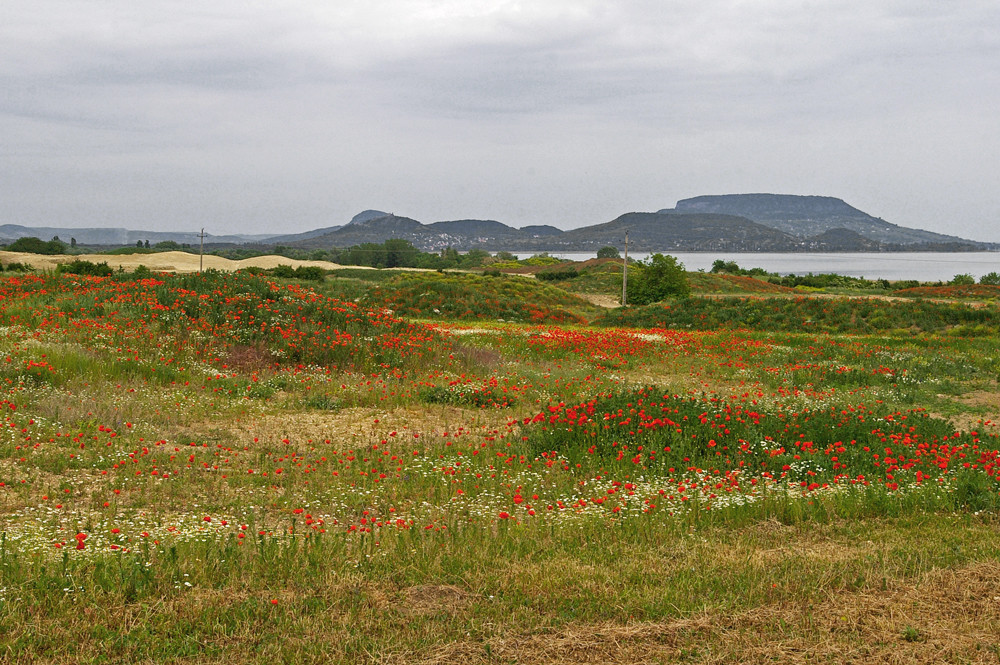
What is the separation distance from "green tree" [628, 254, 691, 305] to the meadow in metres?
37.5

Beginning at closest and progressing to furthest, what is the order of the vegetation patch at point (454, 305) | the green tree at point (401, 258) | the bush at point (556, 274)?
the vegetation patch at point (454, 305) → the bush at point (556, 274) → the green tree at point (401, 258)

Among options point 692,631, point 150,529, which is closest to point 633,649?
point 692,631

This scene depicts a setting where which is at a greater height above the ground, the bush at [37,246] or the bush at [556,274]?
the bush at [37,246]

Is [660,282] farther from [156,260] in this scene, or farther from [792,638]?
[792,638]

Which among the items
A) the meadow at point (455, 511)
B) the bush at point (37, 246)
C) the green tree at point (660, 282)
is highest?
the bush at point (37, 246)

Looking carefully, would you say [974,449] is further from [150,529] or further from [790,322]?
[790,322]

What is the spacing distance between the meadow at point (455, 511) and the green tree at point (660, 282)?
123ft

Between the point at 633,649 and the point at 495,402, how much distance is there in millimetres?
9857

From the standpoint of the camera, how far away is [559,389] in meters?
15.6

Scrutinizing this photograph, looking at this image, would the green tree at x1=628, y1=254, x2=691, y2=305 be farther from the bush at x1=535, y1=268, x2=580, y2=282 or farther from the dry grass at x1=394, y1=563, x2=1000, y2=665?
the dry grass at x1=394, y1=563, x2=1000, y2=665

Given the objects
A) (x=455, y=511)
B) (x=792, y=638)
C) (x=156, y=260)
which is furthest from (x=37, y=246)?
(x=792, y=638)

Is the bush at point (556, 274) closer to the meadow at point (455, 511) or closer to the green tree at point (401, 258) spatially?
the green tree at point (401, 258)

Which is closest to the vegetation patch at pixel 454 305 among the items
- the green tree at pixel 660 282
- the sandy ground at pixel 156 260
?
the green tree at pixel 660 282

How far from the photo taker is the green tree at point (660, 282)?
55125mm
